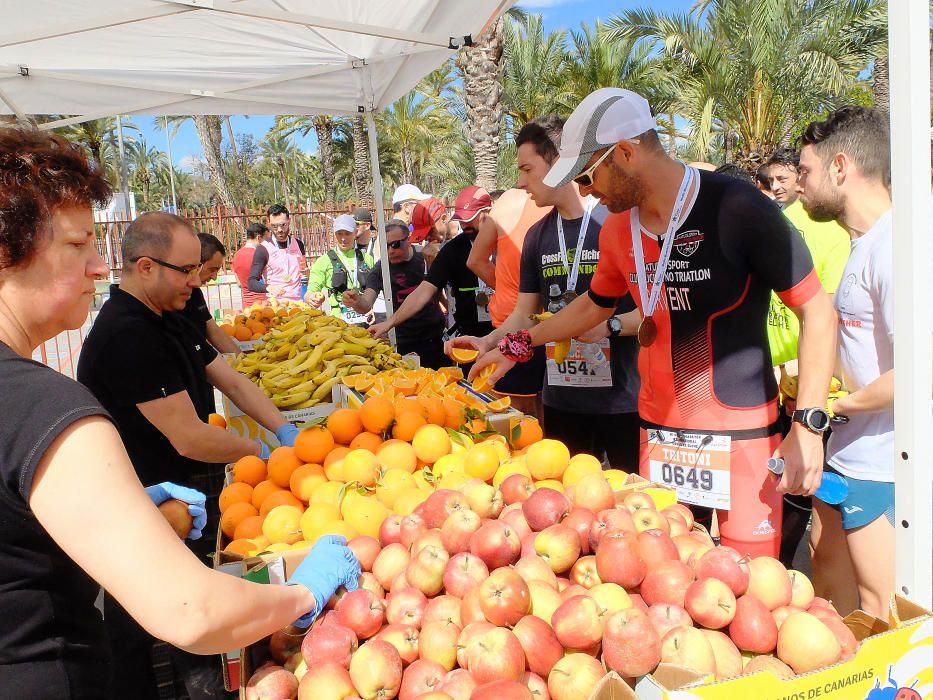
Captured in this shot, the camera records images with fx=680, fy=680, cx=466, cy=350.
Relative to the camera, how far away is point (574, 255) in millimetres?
3625

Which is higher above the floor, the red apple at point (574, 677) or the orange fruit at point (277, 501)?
the orange fruit at point (277, 501)

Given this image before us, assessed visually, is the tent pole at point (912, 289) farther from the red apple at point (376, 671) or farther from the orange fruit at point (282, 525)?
the orange fruit at point (282, 525)

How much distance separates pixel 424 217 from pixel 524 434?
14.7ft

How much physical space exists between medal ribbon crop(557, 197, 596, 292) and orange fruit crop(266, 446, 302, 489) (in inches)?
68.3

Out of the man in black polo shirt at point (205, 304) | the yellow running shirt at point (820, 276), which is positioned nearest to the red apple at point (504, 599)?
the yellow running shirt at point (820, 276)

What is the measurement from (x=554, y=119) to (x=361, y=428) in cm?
210

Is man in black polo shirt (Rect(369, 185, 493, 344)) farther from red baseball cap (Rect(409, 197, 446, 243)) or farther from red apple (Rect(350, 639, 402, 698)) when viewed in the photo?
red apple (Rect(350, 639, 402, 698))

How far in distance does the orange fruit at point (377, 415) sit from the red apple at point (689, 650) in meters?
1.59

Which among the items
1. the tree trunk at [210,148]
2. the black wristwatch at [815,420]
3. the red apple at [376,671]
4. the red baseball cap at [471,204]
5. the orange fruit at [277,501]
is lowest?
the red apple at [376,671]

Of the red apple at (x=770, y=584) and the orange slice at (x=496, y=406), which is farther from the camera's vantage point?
the orange slice at (x=496, y=406)

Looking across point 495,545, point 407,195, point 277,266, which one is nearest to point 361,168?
point 277,266

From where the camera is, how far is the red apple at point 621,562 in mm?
1576

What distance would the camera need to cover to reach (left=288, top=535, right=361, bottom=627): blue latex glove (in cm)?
165

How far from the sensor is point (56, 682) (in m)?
1.36
